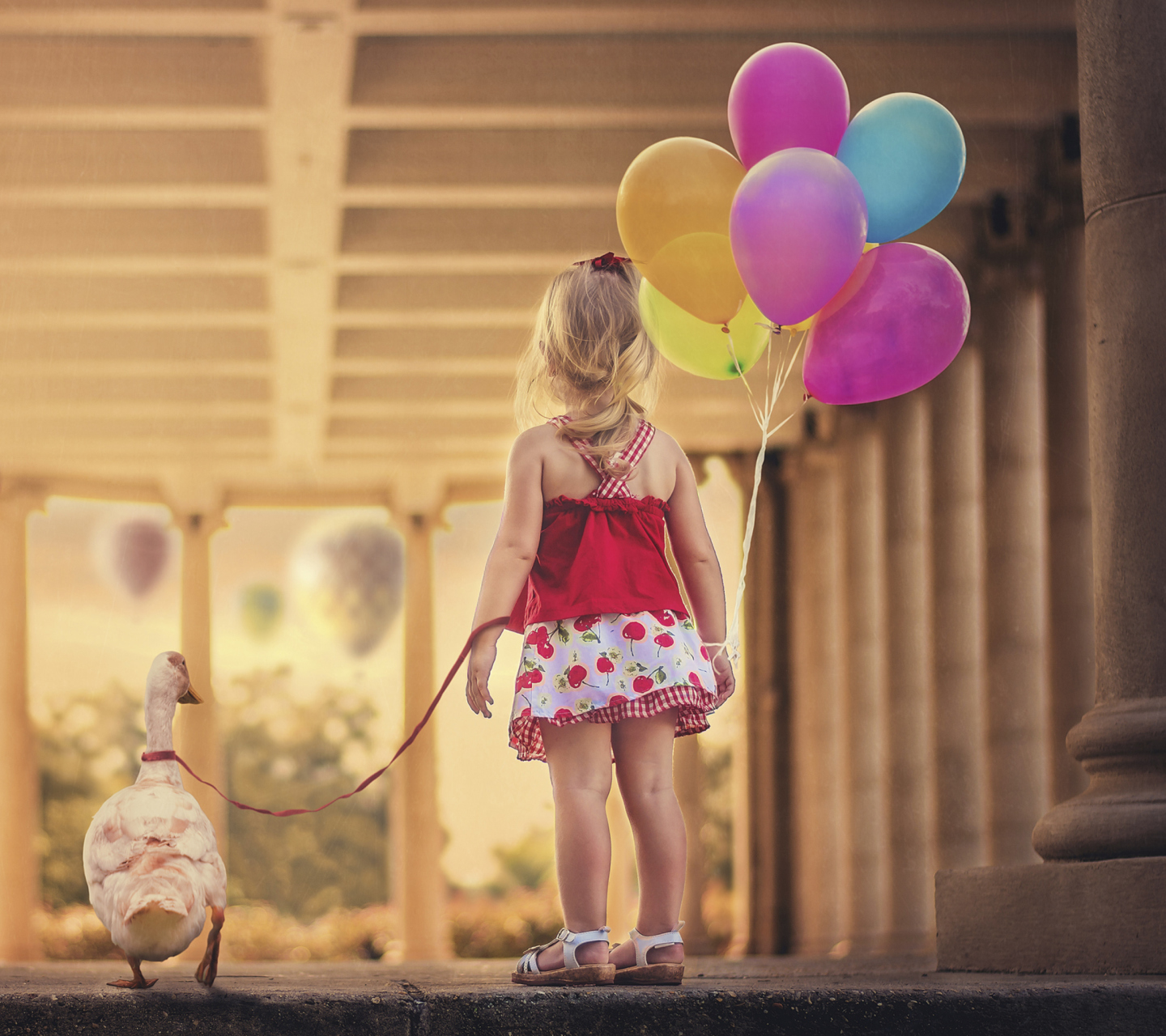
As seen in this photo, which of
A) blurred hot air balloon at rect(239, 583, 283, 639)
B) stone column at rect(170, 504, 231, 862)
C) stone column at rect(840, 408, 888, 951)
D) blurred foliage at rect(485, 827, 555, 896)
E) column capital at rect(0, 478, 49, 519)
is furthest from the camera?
blurred foliage at rect(485, 827, 555, 896)

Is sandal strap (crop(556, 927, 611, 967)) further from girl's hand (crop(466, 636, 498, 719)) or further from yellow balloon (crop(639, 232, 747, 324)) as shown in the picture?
yellow balloon (crop(639, 232, 747, 324))

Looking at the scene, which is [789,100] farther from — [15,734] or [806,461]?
[15,734]

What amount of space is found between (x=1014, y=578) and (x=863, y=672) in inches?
273

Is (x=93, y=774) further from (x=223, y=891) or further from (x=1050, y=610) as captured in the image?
(x=223, y=891)

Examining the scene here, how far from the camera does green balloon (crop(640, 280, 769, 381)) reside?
15.4 ft

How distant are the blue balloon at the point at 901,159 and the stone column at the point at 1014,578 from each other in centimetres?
935

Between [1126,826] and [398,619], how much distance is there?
21.0 meters

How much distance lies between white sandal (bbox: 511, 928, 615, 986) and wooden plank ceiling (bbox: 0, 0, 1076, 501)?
810 cm

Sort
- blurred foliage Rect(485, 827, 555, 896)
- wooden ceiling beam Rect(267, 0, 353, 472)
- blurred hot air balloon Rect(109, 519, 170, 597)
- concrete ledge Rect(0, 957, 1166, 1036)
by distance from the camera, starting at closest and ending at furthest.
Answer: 1. concrete ledge Rect(0, 957, 1166, 1036)
2. wooden ceiling beam Rect(267, 0, 353, 472)
3. blurred hot air balloon Rect(109, 519, 170, 597)
4. blurred foliage Rect(485, 827, 555, 896)

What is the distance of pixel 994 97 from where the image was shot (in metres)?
12.1

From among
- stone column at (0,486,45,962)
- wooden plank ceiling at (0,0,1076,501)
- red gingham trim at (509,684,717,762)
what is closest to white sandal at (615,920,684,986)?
red gingham trim at (509,684,717,762)

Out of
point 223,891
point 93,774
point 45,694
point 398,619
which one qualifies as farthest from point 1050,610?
point 93,774

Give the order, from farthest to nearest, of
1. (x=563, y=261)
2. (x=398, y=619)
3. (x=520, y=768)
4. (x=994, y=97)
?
(x=520, y=768) → (x=398, y=619) → (x=563, y=261) → (x=994, y=97)

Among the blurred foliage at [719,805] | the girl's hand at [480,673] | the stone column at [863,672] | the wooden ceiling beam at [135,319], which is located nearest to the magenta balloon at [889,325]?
the girl's hand at [480,673]
